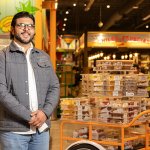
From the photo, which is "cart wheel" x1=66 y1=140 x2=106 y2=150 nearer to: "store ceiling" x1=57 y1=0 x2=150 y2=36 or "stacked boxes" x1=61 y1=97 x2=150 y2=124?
"stacked boxes" x1=61 y1=97 x2=150 y2=124

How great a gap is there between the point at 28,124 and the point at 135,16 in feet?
67.3

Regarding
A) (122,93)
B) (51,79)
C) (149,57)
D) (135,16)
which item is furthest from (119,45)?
(51,79)

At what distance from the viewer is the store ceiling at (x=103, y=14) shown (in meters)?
16.9

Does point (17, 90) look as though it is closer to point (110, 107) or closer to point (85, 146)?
point (85, 146)

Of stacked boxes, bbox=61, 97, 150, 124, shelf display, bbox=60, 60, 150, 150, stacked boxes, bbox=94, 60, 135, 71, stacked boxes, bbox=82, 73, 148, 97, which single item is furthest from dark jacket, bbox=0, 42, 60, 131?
stacked boxes, bbox=94, 60, 135, 71

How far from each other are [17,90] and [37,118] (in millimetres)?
229

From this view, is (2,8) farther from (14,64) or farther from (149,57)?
(149,57)

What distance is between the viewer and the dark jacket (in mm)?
2396

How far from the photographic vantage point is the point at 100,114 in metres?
4.75

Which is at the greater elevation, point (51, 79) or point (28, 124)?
point (51, 79)

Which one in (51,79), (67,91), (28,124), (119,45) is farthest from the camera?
(119,45)

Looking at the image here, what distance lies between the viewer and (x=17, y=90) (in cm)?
245

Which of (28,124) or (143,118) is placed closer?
(28,124)

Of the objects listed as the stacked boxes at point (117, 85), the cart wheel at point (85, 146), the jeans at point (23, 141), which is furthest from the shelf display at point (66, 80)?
the jeans at point (23, 141)
